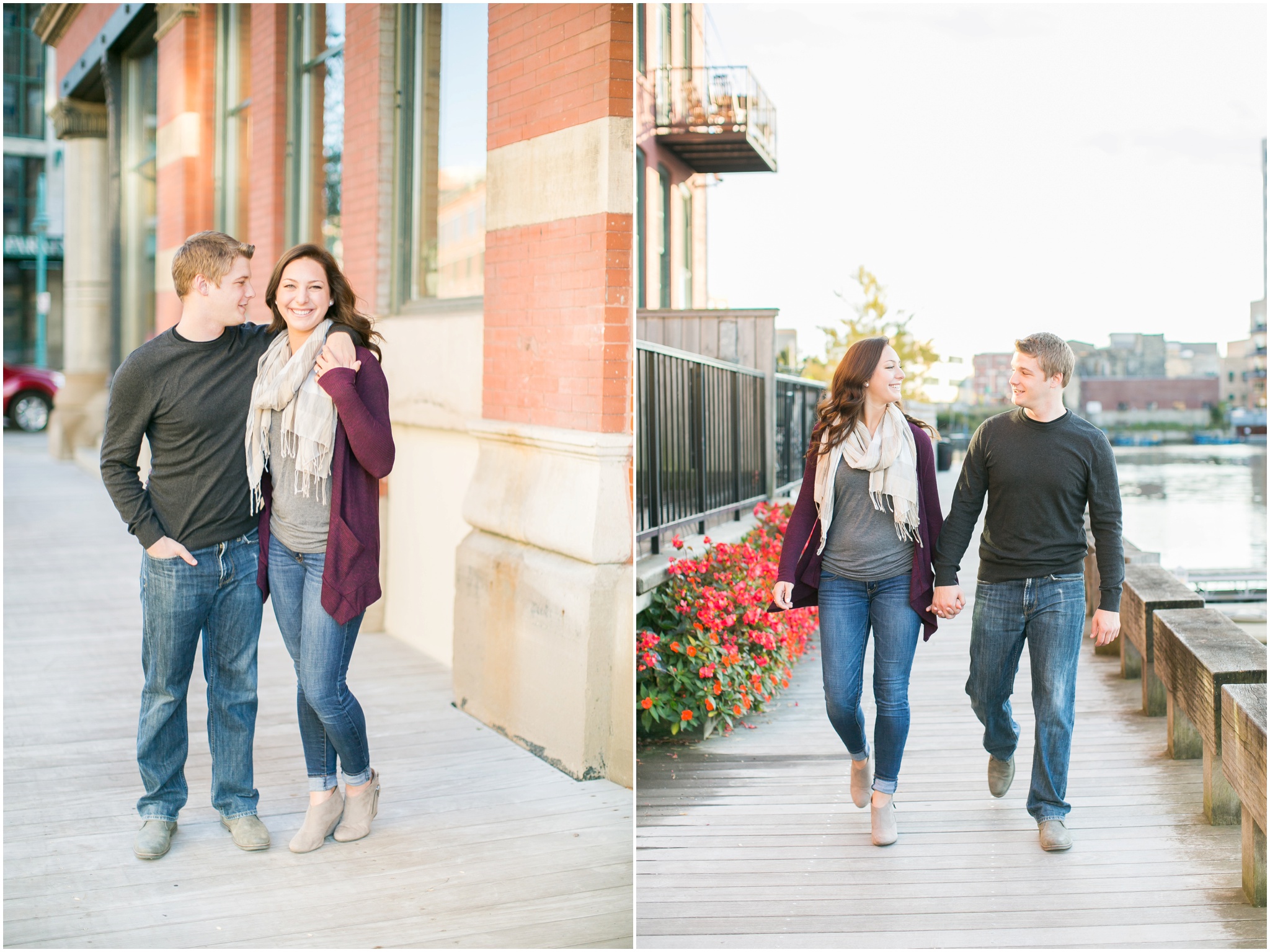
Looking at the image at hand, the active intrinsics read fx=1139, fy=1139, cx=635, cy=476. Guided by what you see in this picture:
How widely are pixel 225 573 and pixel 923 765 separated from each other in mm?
2104

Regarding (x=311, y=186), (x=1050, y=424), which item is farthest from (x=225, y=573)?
(x=311, y=186)

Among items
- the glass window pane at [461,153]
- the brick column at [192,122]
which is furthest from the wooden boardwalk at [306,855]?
the brick column at [192,122]

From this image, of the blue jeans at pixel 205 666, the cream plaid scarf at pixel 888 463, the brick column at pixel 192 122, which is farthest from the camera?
the brick column at pixel 192 122

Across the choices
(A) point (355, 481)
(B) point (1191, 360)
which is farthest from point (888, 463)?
(A) point (355, 481)

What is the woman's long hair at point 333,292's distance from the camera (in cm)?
331

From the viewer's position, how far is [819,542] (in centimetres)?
314

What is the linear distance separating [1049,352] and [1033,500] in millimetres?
355

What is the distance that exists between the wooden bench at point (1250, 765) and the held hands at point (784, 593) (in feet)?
3.62

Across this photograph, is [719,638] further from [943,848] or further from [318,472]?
[318,472]

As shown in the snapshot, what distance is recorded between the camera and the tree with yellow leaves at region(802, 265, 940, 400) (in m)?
2.96

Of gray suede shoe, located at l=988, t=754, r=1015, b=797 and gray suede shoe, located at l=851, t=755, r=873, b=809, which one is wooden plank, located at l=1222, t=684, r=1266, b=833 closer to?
gray suede shoe, located at l=988, t=754, r=1015, b=797

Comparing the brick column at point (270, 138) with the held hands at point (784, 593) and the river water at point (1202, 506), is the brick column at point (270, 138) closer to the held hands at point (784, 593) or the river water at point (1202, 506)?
the held hands at point (784, 593)

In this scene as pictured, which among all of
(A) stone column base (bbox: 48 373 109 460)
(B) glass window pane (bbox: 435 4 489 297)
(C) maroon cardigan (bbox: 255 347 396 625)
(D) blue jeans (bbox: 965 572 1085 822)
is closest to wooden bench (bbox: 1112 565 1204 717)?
(D) blue jeans (bbox: 965 572 1085 822)

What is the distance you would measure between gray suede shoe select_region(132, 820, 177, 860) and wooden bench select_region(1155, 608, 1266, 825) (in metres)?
2.92
